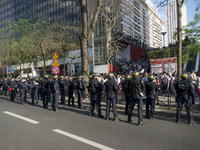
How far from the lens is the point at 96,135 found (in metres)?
5.16

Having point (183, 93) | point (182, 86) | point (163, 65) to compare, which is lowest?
point (183, 93)

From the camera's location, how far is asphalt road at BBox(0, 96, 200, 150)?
433 cm

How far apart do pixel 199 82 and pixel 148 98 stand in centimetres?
303

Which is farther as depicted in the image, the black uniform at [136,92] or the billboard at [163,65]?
the billboard at [163,65]

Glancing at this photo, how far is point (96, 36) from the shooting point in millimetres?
27453

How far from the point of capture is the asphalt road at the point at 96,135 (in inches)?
170

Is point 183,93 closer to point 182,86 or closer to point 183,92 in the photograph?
point 183,92

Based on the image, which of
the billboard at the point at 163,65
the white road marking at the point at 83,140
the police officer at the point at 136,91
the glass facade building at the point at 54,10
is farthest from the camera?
the glass facade building at the point at 54,10

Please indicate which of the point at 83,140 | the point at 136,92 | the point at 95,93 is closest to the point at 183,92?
the point at 136,92

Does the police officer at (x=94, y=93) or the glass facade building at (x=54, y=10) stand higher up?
the glass facade building at (x=54, y=10)

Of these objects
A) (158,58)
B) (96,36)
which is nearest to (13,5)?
(96,36)

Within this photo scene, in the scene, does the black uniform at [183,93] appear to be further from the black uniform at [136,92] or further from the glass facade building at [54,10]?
the glass facade building at [54,10]

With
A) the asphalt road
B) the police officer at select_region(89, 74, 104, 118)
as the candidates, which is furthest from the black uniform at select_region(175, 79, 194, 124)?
the police officer at select_region(89, 74, 104, 118)

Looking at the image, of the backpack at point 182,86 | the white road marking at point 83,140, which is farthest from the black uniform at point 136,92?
the white road marking at point 83,140
